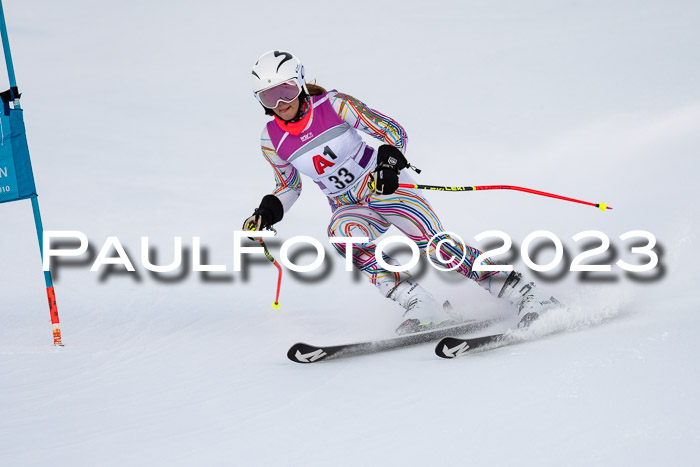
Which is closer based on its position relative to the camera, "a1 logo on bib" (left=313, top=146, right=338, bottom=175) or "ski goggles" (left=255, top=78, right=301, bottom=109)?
"ski goggles" (left=255, top=78, right=301, bottom=109)

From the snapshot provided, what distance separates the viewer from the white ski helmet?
3955 millimetres

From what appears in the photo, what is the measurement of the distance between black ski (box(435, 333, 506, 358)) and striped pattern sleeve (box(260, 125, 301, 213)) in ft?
5.11

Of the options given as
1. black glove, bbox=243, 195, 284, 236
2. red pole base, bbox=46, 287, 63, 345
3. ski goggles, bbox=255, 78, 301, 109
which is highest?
ski goggles, bbox=255, 78, 301, 109

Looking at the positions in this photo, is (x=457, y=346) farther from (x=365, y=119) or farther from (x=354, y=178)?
(x=365, y=119)

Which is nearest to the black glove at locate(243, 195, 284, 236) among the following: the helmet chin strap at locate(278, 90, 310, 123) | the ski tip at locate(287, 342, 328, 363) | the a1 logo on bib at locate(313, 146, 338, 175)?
the a1 logo on bib at locate(313, 146, 338, 175)

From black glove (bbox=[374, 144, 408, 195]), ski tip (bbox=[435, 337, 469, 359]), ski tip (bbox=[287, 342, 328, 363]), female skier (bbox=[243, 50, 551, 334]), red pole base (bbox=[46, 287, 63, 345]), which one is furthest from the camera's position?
red pole base (bbox=[46, 287, 63, 345])

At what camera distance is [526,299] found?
4.27 m

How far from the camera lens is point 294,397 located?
331 cm

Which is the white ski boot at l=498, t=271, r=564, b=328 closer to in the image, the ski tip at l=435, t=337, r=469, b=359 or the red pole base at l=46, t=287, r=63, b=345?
the ski tip at l=435, t=337, r=469, b=359

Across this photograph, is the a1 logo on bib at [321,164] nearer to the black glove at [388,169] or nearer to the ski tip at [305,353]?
the black glove at [388,169]

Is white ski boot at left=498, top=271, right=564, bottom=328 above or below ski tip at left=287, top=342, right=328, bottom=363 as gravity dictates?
above

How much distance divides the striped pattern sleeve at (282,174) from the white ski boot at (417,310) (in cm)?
93

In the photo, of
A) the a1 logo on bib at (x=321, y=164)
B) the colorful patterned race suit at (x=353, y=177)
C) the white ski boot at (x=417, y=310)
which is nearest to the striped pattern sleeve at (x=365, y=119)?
the colorful patterned race suit at (x=353, y=177)

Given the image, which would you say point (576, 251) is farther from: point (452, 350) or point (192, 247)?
point (192, 247)
